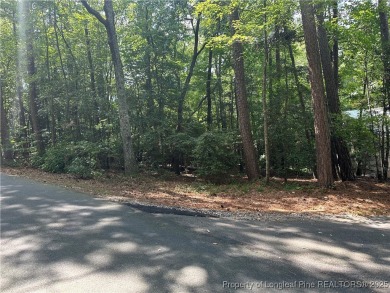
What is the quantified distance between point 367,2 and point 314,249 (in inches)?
411

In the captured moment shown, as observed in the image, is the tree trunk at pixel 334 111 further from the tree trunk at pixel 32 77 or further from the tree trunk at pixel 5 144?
the tree trunk at pixel 5 144

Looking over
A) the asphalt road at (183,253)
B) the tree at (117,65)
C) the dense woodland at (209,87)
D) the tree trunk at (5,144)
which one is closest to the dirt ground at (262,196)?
the dense woodland at (209,87)

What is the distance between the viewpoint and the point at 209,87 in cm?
1827

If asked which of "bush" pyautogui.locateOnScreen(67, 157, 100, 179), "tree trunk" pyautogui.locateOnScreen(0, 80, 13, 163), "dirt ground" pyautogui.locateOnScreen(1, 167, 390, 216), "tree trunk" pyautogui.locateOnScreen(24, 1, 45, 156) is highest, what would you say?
"tree trunk" pyautogui.locateOnScreen(24, 1, 45, 156)

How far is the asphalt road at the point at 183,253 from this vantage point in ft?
10.2

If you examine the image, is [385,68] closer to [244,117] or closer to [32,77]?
[244,117]

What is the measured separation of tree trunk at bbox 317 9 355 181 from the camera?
11.1 metres

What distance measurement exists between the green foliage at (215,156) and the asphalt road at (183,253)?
6075mm

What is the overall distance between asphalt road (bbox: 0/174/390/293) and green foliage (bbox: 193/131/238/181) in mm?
→ 6075

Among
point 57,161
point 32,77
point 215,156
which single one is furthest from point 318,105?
point 32,77

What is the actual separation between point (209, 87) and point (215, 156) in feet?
24.9

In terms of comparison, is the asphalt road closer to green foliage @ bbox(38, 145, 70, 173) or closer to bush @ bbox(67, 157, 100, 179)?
bush @ bbox(67, 157, 100, 179)

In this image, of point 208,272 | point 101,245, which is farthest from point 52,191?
point 208,272

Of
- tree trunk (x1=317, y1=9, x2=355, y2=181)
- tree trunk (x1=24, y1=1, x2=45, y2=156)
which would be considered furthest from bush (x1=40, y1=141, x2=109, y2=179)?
tree trunk (x1=317, y1=9, x2=355, y2=181)
